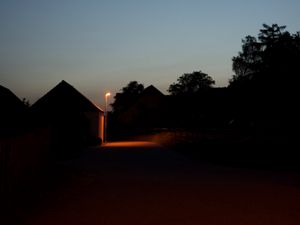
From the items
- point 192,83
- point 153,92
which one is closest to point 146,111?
point 153,92

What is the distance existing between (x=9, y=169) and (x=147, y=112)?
206 ft

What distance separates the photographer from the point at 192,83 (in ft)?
299

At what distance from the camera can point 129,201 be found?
10.7 m

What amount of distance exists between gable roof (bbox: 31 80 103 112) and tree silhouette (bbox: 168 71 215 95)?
1693 inches

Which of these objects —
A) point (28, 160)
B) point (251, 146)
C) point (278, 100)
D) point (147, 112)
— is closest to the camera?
point (28, 160)

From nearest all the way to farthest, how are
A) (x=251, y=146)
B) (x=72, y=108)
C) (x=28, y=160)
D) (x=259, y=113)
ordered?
(x=28, y=160)
(x=251, y=146)
(x=259, y=113)
(x=72, y=108)

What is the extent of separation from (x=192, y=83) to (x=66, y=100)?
47697 mm

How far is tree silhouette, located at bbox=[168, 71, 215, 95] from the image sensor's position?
89.6 meters

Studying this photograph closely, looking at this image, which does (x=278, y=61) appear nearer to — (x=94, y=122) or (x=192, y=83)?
(x=94, y=122)

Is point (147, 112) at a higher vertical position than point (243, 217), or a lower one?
higher

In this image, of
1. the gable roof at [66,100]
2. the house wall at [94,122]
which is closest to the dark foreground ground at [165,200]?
the house wall at [94,122]

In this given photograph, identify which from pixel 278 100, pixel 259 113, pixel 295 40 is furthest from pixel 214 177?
pixel 295 40

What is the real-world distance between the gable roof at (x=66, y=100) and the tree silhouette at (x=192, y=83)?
42994 millimetres

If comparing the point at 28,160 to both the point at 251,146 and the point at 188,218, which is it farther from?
the point at 251,146
